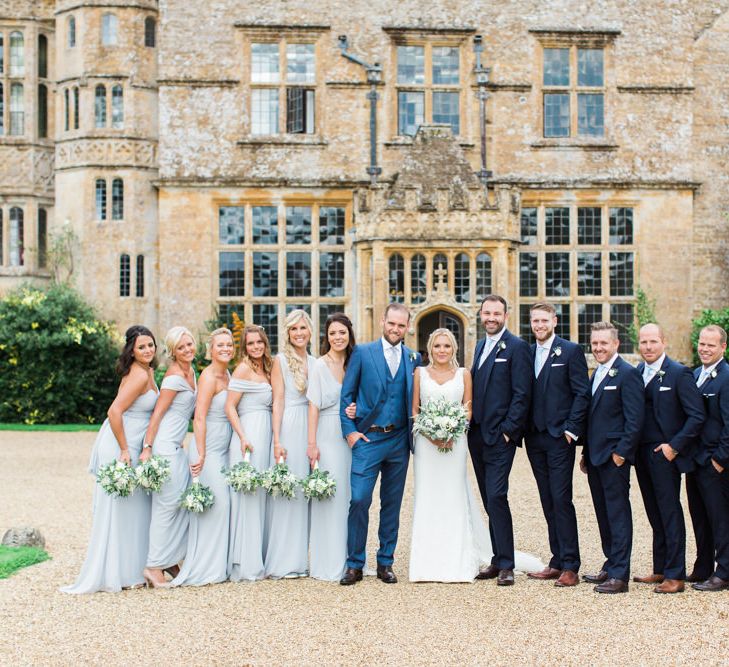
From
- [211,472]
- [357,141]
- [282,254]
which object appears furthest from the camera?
[282,254]

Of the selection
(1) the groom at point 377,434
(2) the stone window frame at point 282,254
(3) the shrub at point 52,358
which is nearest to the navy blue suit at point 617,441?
(1) the groom at point 377,434

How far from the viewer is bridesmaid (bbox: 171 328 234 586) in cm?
775

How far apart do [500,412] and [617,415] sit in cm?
84

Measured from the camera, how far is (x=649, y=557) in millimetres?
8773

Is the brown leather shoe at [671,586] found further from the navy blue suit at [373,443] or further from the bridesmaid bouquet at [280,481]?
the bridesmaid bouquet at [280,481]

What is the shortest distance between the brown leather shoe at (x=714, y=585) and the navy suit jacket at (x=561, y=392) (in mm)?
1328

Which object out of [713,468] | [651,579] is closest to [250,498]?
[651,579]

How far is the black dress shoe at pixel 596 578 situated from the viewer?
7605 mm

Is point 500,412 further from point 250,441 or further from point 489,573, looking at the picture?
point 250,441

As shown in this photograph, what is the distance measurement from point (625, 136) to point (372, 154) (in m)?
5.20

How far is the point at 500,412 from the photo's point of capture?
7.73m

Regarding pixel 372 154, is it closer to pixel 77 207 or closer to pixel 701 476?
pixel 77 207

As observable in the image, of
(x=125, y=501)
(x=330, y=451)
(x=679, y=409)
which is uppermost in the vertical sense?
(x=679, y=409)

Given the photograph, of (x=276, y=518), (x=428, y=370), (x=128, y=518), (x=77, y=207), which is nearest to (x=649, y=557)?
(x=428, y=370)
